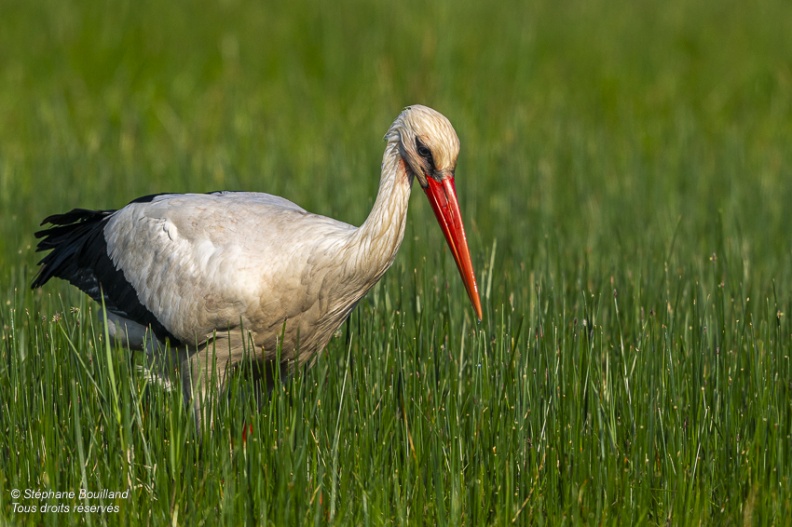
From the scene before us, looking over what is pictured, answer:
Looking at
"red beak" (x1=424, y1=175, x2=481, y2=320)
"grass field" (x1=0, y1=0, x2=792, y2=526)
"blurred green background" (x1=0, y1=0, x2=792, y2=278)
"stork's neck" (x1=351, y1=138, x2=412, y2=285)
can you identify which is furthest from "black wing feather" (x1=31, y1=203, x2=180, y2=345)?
"blurred green background" (x1=0, y1=0, x2=792, y2=278)

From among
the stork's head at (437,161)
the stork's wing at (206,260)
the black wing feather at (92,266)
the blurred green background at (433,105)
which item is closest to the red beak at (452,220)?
the stork's head at (437,161)

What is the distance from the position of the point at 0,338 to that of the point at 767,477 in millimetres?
3187

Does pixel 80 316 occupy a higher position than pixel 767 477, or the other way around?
pixel 80 316

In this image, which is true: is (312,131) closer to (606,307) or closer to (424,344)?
(606,307)

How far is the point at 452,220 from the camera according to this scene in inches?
150

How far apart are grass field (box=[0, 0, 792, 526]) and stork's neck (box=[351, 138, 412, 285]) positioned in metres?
0.44

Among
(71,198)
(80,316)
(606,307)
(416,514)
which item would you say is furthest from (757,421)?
(71,198)

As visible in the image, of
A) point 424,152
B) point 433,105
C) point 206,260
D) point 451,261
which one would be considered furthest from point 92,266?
point 433,105

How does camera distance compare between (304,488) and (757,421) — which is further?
(757,421)

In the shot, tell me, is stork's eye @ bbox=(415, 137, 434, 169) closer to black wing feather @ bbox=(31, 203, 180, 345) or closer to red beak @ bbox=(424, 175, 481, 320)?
red beak @ bbox=(424, 175, 481, 320)

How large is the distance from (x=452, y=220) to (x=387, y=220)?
241 mm

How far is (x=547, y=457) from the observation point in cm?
360

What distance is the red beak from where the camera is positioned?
12.4 feet

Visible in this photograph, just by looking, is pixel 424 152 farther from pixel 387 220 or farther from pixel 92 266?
pixel 92 266
